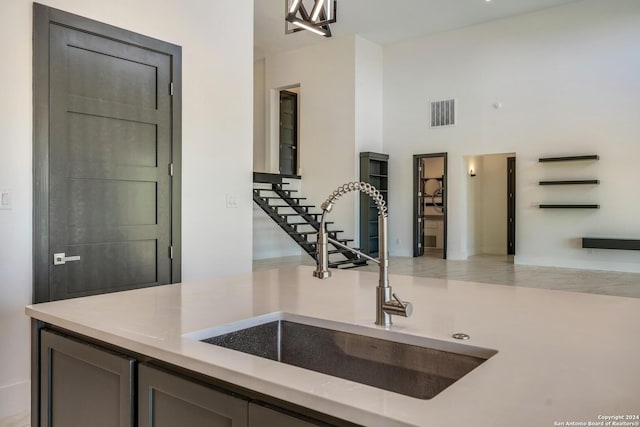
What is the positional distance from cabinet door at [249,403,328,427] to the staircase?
6.32m

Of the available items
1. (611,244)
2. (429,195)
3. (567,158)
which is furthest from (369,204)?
(611,244)

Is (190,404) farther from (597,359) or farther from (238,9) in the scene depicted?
(238,9)

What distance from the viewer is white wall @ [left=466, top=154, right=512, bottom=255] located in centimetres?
1070

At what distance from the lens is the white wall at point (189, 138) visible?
8.86ft

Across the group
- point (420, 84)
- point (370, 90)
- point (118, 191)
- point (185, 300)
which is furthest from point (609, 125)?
point (185, 300)

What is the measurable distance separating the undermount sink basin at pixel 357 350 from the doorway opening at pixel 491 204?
9.49 m

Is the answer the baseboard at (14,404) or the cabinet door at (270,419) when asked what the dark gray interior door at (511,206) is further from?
the cabinet door at (270,419)

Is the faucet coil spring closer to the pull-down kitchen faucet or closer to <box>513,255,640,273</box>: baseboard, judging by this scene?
the pull-down kitchen faucet

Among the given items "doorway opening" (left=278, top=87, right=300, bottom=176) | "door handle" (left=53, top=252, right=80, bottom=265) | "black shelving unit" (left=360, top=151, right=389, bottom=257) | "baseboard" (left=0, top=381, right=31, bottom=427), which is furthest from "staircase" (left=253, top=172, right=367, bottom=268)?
"baseboard" (left=0, top=381, right=31, bottom=427)

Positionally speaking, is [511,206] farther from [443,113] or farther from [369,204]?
[369,204]

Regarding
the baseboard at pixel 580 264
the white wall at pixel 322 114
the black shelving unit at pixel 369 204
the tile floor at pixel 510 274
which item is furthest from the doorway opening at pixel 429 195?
the baseboard at pixel 580 264

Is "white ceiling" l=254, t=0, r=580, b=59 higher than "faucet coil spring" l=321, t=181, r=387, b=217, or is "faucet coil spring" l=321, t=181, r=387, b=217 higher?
"white ceiling" l=254, t=0, r=580, b=59

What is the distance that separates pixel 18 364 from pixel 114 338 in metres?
2.07

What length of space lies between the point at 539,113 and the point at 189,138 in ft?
22.6
